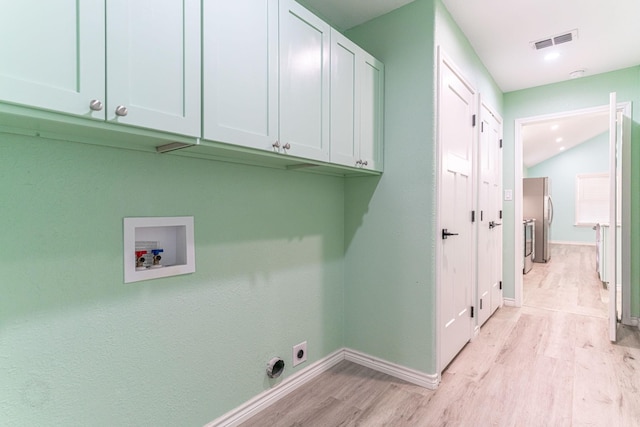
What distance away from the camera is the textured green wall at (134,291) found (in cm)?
104

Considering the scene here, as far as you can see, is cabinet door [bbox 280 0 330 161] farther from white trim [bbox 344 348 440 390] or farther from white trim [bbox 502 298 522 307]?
white trim [bbox 502 298 522 307]

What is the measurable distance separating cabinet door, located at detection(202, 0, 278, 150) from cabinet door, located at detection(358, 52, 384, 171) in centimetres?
74

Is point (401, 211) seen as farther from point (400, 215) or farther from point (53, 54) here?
point (53, 54)

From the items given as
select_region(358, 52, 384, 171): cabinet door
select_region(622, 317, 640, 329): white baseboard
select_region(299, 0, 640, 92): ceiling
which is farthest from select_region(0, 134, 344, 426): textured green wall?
select_region(622, 317, 640, 329): white baseboard

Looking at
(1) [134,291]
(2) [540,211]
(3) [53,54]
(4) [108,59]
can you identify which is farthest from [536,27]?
(2) [540,211]

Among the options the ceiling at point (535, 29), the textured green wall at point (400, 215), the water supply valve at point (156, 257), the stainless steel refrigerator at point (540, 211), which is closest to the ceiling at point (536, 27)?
the ceiling at point (535, 29)

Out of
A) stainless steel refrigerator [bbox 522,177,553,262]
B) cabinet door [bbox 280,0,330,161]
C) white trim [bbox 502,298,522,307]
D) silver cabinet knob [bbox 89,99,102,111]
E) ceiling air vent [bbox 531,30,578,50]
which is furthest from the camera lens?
stainless steel refrigerator [bbox 522,177,553,262]

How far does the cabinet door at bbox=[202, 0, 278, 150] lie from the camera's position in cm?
121

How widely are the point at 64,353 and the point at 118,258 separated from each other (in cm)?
36

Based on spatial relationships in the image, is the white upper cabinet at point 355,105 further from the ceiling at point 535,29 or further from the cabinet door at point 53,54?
the cabinet door at point 53,54

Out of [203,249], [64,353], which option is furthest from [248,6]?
[64,353]

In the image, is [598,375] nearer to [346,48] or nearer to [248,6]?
[346,48]

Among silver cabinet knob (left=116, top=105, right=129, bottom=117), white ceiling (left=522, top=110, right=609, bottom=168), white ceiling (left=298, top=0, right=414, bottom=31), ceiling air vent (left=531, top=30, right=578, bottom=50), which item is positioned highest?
white ceiling (left=522, top=110, right=609, bottom=168)

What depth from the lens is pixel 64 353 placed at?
1.12 m
